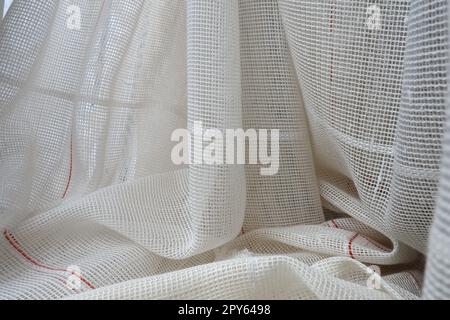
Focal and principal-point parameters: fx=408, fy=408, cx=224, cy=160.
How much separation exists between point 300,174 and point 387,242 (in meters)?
0.10

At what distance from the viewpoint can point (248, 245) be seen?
0.38 meters

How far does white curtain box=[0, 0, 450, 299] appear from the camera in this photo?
28 cm

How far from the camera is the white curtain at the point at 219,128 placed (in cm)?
28

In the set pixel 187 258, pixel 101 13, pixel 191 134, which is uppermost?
pixel 101 13

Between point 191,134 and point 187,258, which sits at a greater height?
point 191,134

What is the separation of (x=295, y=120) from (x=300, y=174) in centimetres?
5

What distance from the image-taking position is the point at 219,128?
1.08 feet

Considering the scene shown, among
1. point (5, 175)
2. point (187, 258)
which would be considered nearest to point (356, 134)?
point (187, 258)
